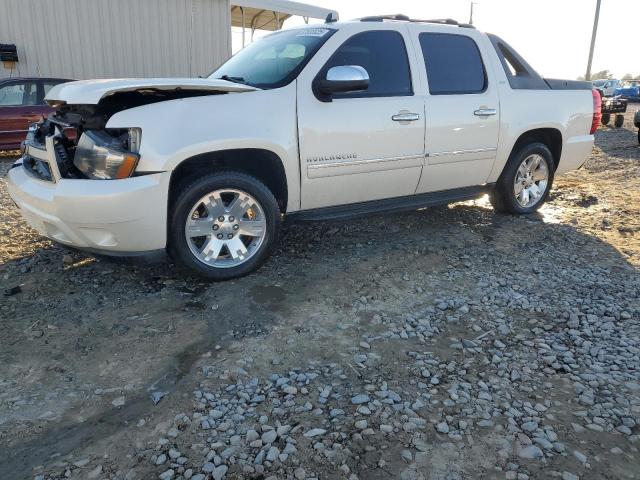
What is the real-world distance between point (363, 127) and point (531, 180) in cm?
257

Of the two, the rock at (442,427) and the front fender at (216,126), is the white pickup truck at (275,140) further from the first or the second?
the rock at (442,427)

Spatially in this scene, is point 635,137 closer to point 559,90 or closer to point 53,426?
point 559,90

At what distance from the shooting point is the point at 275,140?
380cm

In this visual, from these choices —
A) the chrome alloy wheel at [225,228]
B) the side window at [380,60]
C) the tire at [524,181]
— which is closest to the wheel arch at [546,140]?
the tire at [524,181]

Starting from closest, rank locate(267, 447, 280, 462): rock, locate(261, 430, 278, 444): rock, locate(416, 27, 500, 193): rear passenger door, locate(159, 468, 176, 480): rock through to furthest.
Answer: locate(159, 468, 176, 480): rock < locate(267, 447, 280, 462): rock < locate(261, 430, 278, 444): rock < locate(416, 27, 500, 193): rear passenger door

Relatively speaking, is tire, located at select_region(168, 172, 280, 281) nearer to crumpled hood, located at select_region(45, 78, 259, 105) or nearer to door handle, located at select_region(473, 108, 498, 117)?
crumpled hood, located at select_region(45, 78, 259, 105)

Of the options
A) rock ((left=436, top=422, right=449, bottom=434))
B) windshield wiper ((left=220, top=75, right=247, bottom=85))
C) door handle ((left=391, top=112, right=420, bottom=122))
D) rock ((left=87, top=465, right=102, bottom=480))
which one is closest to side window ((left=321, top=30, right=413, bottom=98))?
door handle ((left=391, top=112, right=420, bottom=122))

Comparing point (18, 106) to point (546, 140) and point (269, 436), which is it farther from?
point (269, 436)

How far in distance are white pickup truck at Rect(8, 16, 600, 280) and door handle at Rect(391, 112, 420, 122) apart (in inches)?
0.5

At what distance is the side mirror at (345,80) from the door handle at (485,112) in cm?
147

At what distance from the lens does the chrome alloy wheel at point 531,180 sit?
5.60 metres

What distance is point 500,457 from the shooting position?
2.23 metres

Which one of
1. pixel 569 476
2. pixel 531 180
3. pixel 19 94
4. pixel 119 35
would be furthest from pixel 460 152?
pixel 119 35

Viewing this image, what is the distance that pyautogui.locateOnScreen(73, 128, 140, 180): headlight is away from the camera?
3.34 metres
